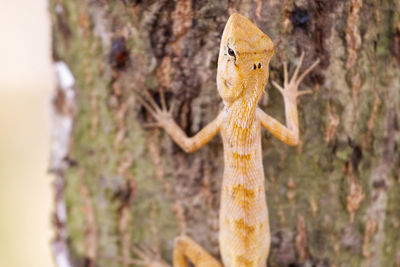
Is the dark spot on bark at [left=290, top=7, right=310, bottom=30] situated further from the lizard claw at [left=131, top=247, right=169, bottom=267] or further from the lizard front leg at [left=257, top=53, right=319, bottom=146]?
the lizard claw at [left=131, top=247, right=169, bottom=267]

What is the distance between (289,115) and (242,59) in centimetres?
49

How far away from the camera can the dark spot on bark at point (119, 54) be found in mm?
2369

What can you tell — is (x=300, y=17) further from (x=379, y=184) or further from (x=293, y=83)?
(x=379, y=184)

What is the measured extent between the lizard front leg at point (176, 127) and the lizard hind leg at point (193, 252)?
623mm

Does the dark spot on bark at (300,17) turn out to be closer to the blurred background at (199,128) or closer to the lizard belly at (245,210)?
Answer: the blurred background at (199,128)

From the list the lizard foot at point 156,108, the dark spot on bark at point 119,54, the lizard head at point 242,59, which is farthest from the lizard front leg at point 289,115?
the dark spot on bark at point 119,54

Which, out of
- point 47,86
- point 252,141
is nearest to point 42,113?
point 47,86

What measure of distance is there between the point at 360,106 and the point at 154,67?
4.27 feet

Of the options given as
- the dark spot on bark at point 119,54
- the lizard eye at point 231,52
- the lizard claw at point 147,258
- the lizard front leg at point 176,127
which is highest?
the dark spot on bark at point 119,54

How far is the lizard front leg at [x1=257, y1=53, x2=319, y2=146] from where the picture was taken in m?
2.27

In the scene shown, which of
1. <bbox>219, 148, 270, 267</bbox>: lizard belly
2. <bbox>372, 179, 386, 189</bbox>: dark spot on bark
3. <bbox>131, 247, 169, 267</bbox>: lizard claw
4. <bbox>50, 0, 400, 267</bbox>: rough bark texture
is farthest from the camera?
<bbox>131, 247, 169, 267</bbox>: lizard claw

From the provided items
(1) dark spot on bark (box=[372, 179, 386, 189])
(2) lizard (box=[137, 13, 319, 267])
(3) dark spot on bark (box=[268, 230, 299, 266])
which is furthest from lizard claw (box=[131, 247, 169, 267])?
(1) dark spot on bark (box=[372, 179, 386, 189])

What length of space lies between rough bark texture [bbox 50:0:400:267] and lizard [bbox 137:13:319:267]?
0.28 feet

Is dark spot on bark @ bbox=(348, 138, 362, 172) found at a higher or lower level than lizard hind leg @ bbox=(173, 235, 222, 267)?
higher
